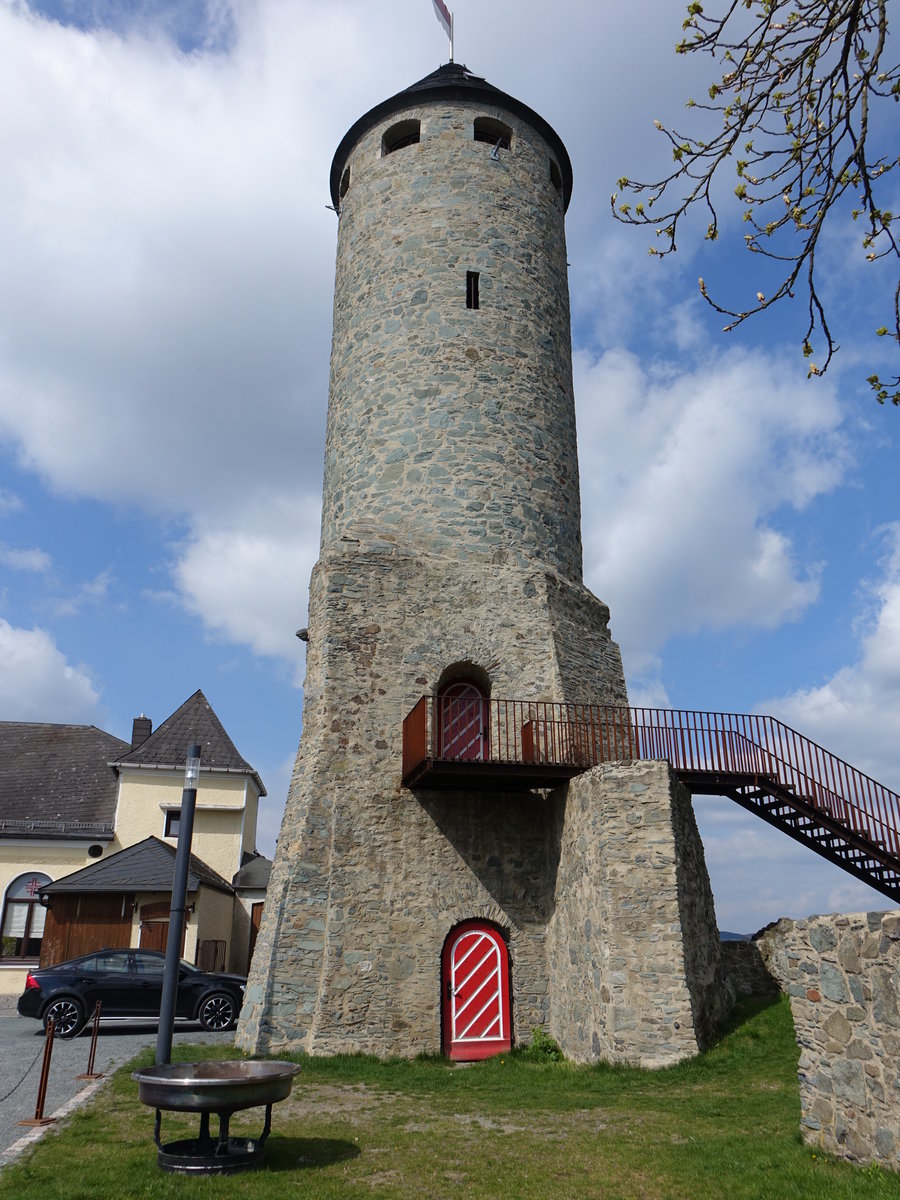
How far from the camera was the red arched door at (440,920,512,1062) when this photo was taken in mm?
12469

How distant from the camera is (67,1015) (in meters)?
14.3

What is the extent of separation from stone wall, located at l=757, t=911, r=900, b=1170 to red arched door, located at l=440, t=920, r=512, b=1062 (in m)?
6.49

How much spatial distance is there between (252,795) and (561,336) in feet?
53.2

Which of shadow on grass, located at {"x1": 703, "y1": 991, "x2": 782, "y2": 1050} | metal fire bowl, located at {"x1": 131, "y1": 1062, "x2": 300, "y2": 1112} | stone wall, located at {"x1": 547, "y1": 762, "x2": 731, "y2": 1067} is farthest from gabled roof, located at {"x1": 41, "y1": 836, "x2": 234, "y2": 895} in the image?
metal fire bowl, located at {"x1": 131, "y1": 1062, "x2": 300, "y2": 1112}

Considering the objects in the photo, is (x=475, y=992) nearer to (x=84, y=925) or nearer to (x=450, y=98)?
(x=84, y=925)

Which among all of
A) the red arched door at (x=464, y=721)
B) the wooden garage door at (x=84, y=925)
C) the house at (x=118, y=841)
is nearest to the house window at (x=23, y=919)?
the house at (x=118, y=841)

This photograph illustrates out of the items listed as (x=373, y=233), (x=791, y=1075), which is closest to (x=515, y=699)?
(x=791, y=1075)

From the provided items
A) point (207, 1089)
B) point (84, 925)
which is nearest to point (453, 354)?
point (207, 1089)

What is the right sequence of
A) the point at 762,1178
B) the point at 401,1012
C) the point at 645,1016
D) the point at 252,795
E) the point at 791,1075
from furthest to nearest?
the point at 252,795 → the point at 401,1012 → the point at 645,1016 → the point at 791,1075 → the point at 762,1178

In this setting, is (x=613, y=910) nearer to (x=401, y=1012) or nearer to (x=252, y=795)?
(x=401, y=1012)

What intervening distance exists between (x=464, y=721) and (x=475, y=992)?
389 cm

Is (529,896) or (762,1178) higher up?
(529,896)

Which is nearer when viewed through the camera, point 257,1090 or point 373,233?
point 257,1090

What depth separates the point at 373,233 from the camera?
58.3 ft
